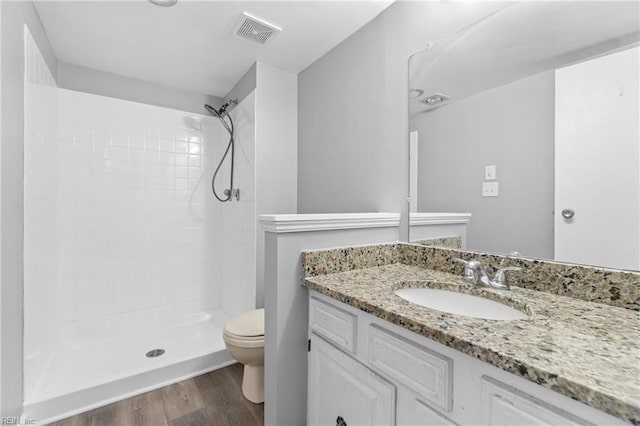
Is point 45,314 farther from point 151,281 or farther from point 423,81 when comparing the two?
point 423,81

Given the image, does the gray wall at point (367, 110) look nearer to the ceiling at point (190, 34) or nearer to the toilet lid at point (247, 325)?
the ceiling at point (190, 34)

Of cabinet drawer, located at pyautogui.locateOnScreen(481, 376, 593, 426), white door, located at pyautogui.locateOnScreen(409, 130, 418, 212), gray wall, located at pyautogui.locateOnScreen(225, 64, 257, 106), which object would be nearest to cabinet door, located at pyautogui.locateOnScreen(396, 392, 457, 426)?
cabinet drawer, located at pyautogui.locateOnScreen(481, 376, 593, 426)

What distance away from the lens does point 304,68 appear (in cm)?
228

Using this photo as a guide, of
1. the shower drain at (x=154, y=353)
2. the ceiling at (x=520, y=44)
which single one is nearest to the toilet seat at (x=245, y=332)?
the shower drain at (x=154, y=353)

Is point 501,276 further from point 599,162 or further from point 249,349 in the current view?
point 249,349

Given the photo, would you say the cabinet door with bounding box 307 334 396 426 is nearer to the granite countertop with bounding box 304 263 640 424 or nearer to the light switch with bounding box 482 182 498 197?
the granite countertop with bounding box 304 263 640 424

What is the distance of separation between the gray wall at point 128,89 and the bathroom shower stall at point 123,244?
0.26 ft

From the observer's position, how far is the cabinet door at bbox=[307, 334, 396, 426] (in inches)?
33.4

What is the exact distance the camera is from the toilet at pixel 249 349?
1619 millimetres

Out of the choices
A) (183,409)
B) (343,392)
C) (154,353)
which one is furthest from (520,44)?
(154,353)

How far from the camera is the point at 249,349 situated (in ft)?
5.30

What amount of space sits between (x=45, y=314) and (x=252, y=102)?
203cm

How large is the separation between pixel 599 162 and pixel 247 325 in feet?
5.86

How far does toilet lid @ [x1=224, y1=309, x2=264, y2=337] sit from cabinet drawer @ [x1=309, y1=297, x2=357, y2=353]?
64 cm
